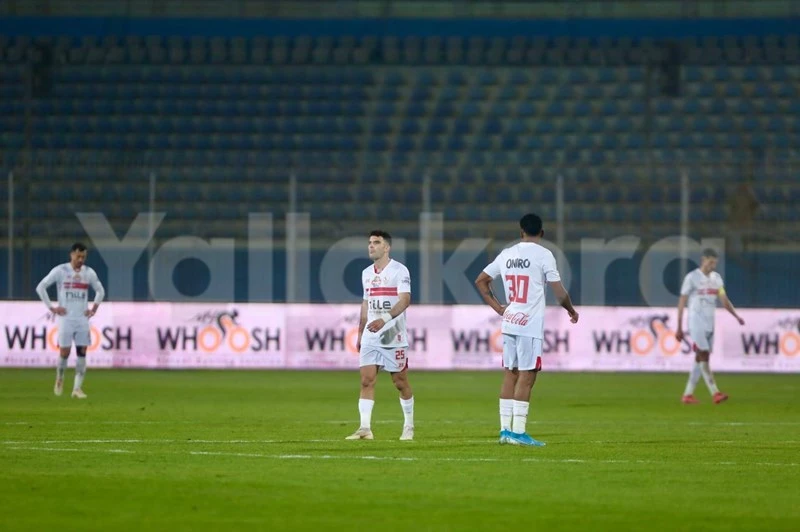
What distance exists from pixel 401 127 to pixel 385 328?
23.0 m

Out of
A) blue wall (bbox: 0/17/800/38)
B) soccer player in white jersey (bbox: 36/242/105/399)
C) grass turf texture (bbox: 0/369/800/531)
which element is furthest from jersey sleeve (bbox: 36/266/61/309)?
blue wall (bbox: 0/17/800/38)

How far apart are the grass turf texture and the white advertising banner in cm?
686

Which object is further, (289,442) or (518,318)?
(289,442)

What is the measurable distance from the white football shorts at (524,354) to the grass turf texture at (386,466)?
0.78m

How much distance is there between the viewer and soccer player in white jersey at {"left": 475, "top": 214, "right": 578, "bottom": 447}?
42.6 ft

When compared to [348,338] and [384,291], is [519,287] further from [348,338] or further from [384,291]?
[348,338]

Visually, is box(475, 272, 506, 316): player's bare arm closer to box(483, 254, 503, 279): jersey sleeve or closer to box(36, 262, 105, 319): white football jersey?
box(483, 254, 503, 279): jersey sleeve

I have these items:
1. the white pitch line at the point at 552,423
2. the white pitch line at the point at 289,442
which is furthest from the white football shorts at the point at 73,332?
the white pitch line at the point at 289,442

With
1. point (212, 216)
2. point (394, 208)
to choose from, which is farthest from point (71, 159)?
point (394, 208)

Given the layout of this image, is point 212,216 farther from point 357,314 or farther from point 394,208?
point 357,314

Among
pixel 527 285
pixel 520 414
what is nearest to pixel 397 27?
pixel 527 285

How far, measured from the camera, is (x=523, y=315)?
13.0 m

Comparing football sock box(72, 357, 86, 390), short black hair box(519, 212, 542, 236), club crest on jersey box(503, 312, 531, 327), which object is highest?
short black hair box(519, 212, 542, 236)

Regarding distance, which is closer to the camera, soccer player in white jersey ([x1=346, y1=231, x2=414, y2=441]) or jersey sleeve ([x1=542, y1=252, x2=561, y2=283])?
jersey sleeve ([x1=542, y1=252, x2=561, y2=283])
